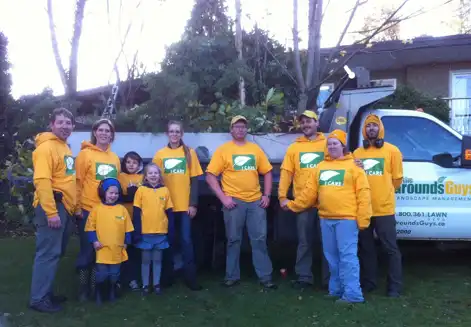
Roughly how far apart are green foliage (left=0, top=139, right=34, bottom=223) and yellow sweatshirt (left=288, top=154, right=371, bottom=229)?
3.24m

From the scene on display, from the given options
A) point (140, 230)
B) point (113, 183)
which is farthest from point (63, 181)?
point (140, 230)

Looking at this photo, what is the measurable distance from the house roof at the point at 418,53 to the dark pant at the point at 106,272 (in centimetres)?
922

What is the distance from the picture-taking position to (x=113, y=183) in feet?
16.9

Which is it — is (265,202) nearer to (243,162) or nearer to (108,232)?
(243,162)

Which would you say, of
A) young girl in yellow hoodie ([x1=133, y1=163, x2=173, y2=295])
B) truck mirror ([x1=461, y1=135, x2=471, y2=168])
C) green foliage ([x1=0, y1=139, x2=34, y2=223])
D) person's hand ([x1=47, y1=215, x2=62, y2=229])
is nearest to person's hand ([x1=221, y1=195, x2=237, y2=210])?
young girl in yellow hoodie ([x1=133, y1=163, x2=173, y2=295])

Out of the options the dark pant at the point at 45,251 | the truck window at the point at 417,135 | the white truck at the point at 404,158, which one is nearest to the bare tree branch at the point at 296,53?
the white truck at the point at 404,158

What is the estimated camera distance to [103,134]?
5254mm

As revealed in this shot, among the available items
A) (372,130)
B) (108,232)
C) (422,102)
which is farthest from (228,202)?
(422,102)

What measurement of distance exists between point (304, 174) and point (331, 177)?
1.33ft

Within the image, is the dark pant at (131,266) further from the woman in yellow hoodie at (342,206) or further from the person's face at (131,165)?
the woman in yellow hoodie at (342,206)

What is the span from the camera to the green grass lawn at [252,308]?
468cm

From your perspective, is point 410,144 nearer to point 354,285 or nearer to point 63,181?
point 354,285

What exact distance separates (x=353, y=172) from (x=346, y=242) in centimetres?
67

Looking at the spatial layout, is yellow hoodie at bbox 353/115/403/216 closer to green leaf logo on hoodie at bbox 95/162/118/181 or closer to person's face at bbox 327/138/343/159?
person's face at bbox 327/138/343/159
